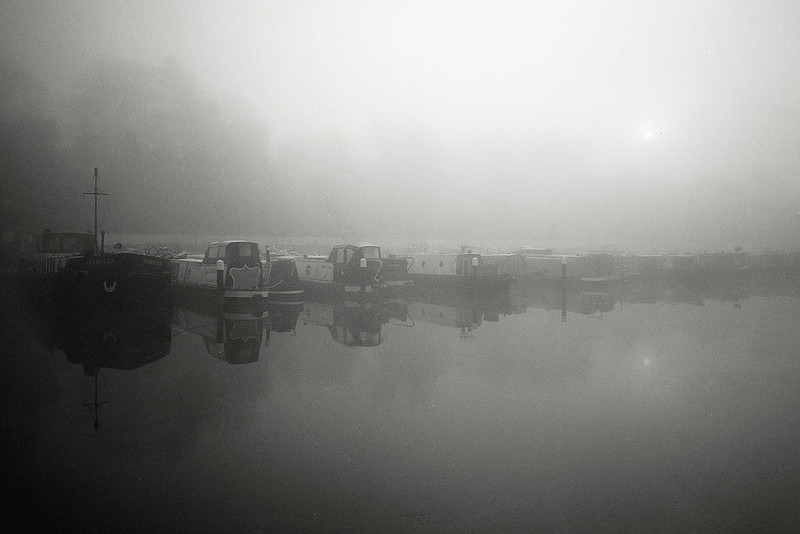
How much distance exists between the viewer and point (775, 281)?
46156 mm

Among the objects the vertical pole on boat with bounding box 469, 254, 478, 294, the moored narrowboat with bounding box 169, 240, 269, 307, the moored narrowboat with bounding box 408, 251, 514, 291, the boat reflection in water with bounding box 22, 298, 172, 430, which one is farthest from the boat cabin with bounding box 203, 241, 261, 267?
the moored narrowboat with bounding box 408, 251, 514, 291

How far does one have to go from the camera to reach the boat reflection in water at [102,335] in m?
10.6

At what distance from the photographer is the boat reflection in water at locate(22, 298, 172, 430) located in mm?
10554

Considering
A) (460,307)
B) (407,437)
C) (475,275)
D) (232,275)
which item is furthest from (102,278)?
(475,275)

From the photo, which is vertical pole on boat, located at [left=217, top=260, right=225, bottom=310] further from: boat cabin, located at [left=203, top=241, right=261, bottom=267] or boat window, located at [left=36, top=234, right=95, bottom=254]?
boat window, located at [left=36, top=234, right=95, bottom=254]

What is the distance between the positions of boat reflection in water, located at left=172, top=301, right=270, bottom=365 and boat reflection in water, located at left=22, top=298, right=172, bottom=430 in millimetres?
670

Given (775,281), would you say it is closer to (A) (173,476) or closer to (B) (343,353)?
(B) (343,353)

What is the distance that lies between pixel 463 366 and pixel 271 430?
502 centimetres

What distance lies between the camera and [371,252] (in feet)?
83.6

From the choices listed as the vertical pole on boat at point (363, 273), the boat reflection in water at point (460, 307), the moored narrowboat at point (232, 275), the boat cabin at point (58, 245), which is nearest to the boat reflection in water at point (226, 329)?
the moored narrowboat at point (232, 275)

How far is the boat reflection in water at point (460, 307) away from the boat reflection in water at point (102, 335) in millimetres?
8627

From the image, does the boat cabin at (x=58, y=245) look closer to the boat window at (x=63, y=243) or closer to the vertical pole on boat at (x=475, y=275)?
the boat window at (x=63, y=243)

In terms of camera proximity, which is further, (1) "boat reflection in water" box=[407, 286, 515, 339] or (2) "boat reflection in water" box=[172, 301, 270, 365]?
(1) "boat reflection in water" box=[407, 286, 515, 339]

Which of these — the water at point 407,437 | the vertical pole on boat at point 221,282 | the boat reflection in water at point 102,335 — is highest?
the vertical pole on boat at point 221,282
